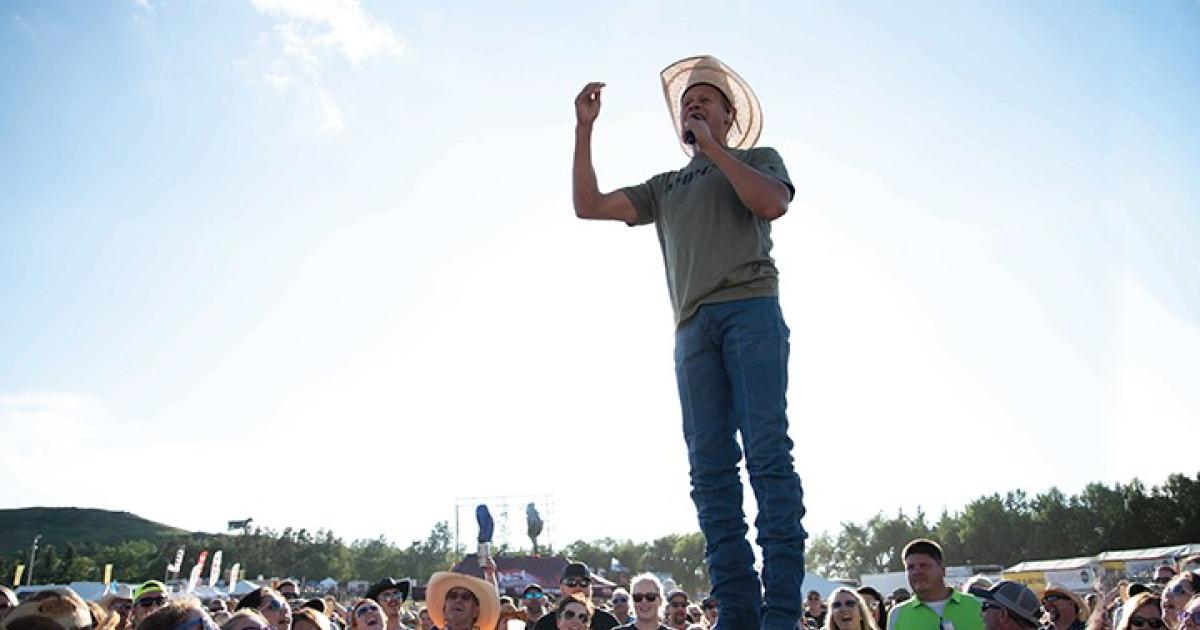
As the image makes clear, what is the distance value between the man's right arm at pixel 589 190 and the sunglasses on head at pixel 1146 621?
5566mm

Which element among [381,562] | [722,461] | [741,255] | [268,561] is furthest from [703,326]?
[381,562]

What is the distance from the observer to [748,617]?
3045 mm

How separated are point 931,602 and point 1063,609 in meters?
3.26

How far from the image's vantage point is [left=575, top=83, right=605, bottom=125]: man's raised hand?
152 inches

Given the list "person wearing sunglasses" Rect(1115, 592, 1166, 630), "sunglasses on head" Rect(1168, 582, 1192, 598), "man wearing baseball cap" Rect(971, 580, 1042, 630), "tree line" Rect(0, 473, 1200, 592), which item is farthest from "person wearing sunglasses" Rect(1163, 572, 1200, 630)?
"tree line" Rect(0, 473, 1200, 592)

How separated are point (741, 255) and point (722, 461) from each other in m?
0.84

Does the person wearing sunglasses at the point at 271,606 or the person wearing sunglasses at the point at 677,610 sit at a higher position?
the person wearing sunglasses at the point at 271,606

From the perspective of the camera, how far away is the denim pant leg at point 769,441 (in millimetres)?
2877

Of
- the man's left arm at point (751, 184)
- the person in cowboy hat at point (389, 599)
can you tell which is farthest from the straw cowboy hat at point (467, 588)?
the man's left arm at point (751, 184)

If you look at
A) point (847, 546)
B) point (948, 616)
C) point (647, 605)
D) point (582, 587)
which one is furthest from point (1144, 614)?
point (847, 546)

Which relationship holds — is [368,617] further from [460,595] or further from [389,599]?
[460,595]

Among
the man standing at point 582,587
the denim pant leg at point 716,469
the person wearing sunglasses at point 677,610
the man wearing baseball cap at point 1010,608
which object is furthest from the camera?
the person wearing sunglasses at point 677,610

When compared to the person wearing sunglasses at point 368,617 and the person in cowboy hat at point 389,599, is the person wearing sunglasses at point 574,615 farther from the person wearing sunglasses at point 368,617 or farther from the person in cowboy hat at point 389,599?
the person in cowboy hat at point 389,599

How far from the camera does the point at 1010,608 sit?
5.52 meters
